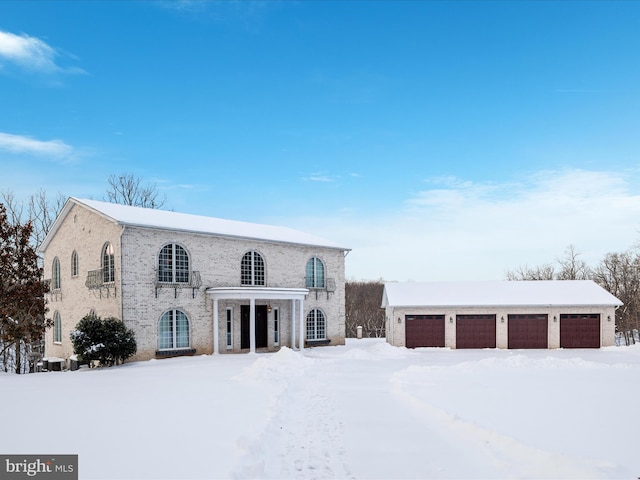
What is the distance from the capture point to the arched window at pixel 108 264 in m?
21.0

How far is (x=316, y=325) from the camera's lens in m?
28.4

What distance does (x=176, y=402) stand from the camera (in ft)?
35.6

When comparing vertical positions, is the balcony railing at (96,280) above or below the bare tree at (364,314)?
above

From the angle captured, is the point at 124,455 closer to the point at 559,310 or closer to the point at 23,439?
the point at 23,439

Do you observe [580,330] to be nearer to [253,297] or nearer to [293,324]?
[293,324]

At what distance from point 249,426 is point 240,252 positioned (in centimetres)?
1646

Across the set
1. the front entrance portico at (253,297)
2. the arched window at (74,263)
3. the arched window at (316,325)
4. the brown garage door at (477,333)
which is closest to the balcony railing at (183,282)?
the front entrance portico at (253,297)

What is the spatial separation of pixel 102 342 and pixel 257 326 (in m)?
8.54

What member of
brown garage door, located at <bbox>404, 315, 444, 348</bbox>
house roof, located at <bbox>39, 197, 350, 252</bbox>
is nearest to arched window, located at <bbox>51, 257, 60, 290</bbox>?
house roof, located at <bbox>39, 197, 350, 252</bbox>

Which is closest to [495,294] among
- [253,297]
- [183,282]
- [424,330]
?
[424,330]

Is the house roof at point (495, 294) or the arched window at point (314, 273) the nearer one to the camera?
the house roof at point (495, 294)

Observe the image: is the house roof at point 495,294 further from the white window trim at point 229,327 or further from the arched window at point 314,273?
the white window trim at point 229,327

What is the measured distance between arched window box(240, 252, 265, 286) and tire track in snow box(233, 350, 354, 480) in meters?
12.3
